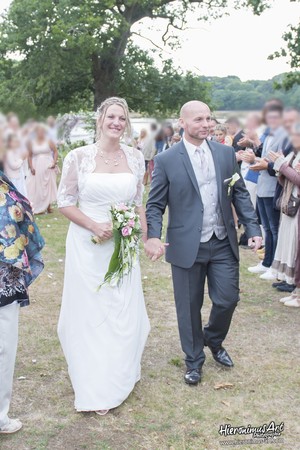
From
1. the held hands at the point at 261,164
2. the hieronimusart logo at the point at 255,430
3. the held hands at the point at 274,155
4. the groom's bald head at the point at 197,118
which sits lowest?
the hieronimusart logo at the point at 255,430

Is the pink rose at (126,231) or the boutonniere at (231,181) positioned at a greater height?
the boutonniere at (231,181)

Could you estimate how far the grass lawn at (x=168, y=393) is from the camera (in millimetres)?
4105

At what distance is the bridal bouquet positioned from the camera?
14.8ft

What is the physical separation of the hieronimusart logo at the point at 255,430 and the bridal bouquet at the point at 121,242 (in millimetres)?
1326

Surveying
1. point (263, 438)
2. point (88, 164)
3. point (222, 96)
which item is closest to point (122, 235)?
point (88, 164)

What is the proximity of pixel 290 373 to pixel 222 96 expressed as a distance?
2647 mm

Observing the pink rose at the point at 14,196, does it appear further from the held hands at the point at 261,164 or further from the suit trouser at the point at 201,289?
the held hands at the point at 261,164

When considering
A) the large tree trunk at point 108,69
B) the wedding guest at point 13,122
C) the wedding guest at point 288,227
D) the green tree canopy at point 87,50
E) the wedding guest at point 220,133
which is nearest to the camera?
the wedding guest at point 13,122

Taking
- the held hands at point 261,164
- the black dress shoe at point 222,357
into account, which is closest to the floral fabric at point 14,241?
the black dress shoe at point 222,357

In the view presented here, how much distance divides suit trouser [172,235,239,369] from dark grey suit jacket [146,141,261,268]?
4.0 inches

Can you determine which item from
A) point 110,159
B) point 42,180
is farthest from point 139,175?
point 42,180

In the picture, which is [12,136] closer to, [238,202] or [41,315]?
[238,202]

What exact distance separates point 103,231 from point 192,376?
4.81 feet

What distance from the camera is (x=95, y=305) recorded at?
4.59 m
